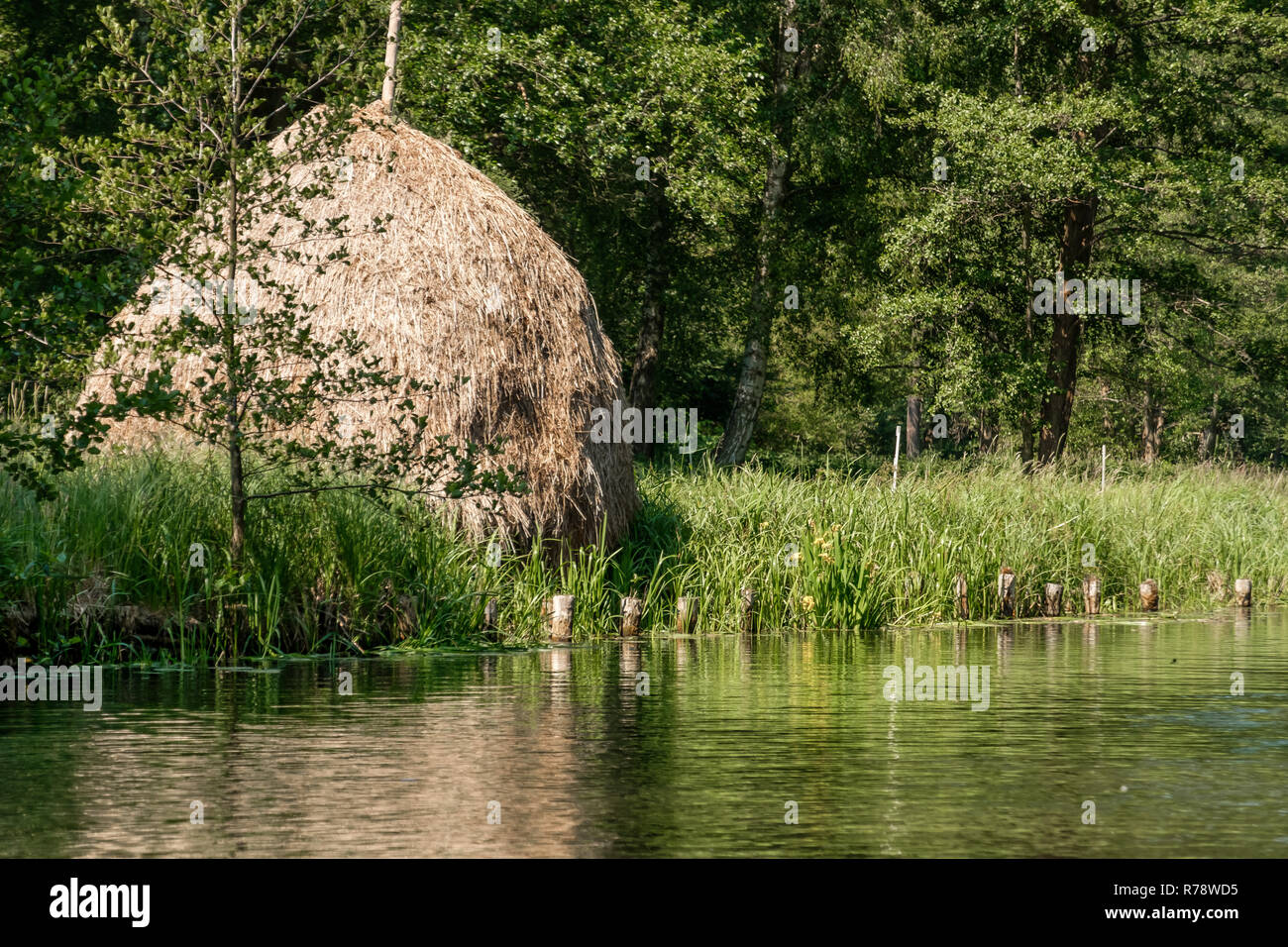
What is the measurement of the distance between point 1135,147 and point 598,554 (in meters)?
19.5

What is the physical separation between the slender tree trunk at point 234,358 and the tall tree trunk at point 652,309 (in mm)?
17376

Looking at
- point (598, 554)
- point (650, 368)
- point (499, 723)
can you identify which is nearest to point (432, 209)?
point (598, 554)

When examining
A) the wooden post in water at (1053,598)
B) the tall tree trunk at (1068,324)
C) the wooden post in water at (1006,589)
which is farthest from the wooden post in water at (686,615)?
the tall tree trunk at (1068,324)

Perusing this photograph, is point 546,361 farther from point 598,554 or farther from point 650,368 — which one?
point 650,368

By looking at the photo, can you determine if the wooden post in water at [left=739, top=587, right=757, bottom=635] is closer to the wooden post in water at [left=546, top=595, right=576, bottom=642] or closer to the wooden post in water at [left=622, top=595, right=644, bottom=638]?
the wooden post in water at [left=622, top=595, right=644, bottom=638]

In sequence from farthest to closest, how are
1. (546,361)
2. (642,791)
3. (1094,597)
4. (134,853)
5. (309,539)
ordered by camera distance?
(1094,597)
(546,361)
(309,539)
(642,791)
(134,853)

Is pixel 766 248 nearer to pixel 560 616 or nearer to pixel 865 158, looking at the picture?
pixel 865 158

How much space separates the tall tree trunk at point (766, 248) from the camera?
31.2 m

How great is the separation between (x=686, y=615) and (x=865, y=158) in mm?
16487

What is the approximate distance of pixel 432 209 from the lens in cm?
1759

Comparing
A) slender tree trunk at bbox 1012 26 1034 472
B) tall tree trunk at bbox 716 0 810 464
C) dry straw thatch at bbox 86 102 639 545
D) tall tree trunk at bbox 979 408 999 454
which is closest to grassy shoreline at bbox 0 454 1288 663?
dry straw thatch at bbox 86 102 639 545

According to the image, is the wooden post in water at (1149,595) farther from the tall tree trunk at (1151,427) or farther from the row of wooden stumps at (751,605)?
the tall tree trunk at (1151,427)

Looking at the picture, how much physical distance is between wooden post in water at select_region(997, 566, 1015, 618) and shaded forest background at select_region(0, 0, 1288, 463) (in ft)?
31.2

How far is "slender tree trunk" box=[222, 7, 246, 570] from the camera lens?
46.2 feet
